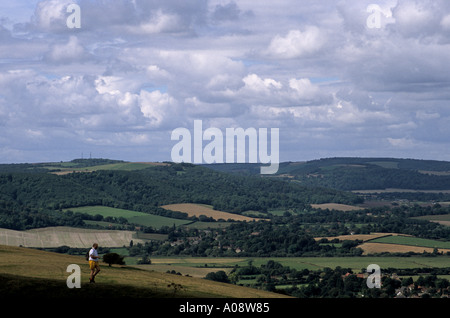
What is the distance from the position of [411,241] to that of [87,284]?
14431 centimetres

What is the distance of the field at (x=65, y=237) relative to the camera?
16775 centimetres

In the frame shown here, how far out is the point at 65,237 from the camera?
180500mm

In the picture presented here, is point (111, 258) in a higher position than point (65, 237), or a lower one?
higher

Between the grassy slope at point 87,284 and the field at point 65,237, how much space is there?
4127 inches

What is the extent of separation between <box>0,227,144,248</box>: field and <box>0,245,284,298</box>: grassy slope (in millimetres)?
104817

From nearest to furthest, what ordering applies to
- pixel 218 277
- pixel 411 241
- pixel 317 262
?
pixel 218 277 < pixel 317 262 < pixel 411 241

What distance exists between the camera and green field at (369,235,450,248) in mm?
175500

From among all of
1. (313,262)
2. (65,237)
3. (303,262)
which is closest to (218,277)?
(303,262)

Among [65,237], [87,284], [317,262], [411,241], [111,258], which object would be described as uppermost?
[87,284]

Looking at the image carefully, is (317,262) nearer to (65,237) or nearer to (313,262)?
(313,262)

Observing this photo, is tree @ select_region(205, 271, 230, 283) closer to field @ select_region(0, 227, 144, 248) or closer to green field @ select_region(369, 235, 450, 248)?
field @ select_region(0, 227, 144, 248)

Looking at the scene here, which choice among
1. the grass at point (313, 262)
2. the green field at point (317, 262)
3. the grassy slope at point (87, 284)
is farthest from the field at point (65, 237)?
the grassy slope at point (87, 284)
